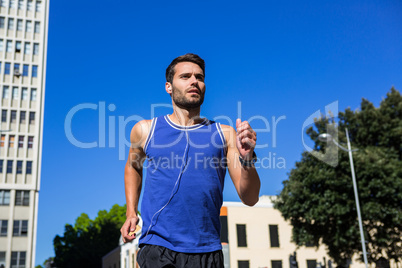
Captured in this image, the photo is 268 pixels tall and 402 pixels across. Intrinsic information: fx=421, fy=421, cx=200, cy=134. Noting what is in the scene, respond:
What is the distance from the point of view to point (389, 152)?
2355cm

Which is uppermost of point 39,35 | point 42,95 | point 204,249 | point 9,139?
point 39,35

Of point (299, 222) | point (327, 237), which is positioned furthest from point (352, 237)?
point (299, 222)

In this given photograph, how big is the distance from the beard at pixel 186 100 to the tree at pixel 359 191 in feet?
69.2

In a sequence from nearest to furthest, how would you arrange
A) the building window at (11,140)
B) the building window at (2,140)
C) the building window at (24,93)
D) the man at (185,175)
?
the man at (185,175), the building window at (2,140), the building window at (11,140), the building window at (24,93)

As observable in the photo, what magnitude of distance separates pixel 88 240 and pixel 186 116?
67.7m

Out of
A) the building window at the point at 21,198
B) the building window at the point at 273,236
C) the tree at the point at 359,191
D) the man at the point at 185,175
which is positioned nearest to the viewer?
the man at the point at 185,175

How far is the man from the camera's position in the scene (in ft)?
8.68

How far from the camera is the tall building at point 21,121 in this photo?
185 feet

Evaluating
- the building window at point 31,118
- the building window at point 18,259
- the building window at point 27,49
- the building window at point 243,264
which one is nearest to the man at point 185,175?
the building window at point 243,264

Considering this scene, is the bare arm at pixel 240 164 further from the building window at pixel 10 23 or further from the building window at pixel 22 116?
the building window at pixel 10 23

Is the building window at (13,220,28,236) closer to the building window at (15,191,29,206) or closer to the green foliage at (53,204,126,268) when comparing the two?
the building window at (15,191,29,206)

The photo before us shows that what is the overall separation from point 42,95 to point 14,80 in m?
4.31

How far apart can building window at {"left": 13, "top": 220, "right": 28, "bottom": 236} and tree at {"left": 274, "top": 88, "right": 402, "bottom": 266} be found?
4298cm

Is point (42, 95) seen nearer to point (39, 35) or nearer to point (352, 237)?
point (39, 35)
